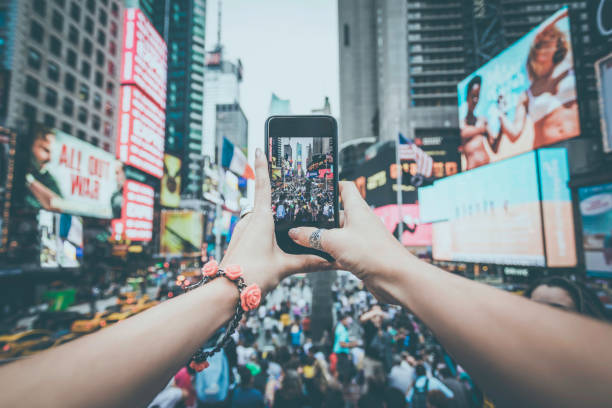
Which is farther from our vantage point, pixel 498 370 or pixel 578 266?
pixel 578 266

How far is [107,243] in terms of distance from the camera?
34.8 m

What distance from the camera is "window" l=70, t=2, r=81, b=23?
3534 cm

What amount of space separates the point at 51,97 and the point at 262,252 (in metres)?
44.0

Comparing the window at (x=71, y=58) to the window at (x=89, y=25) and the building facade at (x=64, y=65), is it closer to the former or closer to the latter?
the building facade at (x=64, y=65)

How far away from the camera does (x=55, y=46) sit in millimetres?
33281

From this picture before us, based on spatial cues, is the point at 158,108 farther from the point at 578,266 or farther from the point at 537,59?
the point at 578,266

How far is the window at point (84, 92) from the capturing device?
38062mm

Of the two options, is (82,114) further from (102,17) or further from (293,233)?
(293,233)

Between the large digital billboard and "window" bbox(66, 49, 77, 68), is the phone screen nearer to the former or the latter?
the large digital billboard

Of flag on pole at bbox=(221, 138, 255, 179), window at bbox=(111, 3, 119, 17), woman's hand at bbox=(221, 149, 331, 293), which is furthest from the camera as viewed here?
window at bbox=(111, 3, 119, 17)

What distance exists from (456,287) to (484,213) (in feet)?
39.6

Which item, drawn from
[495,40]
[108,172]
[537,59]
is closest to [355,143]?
[495,40]

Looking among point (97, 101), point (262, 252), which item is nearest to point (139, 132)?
point (97, 101)

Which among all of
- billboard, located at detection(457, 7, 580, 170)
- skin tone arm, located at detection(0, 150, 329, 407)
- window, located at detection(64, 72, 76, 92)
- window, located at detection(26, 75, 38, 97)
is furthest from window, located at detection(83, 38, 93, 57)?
skin tone arm, located at detection(0, 150, 329, 407)
